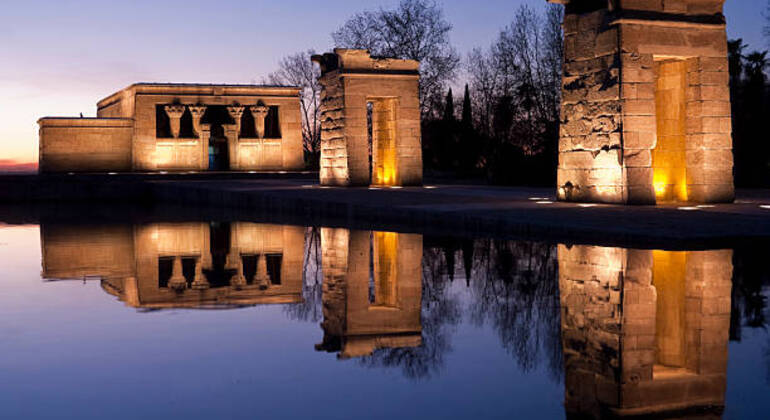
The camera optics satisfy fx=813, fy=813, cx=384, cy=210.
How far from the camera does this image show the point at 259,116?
4091cm

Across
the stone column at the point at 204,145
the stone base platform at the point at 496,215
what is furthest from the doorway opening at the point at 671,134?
the stone column at the point at 204,145

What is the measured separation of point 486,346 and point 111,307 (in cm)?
338

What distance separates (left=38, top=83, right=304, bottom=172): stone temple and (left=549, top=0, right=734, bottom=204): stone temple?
2634 cm

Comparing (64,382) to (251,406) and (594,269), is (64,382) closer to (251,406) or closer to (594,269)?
(251,406)

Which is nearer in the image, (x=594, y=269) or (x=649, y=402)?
(x=649, y=402)

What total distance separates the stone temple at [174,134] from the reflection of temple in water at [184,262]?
79.5 feet

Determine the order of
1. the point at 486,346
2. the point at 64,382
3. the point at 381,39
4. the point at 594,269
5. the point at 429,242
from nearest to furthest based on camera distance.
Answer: the point at 64,382 < the point at 486,346 < the point at 594,269 < the point at 429,242 < the point at 381,39

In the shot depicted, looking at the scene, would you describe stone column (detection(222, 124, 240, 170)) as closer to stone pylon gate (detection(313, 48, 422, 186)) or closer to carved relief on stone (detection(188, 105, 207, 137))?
carved relief on stone (detection(188, 105, 207, 137))

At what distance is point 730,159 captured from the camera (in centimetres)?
1616

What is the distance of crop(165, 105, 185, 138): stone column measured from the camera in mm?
39250

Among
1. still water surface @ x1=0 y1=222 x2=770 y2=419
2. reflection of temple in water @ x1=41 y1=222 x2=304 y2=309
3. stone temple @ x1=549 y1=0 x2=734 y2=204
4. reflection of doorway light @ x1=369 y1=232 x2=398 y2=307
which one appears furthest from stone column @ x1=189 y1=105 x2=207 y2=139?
still water surface @ x1=0 y1=222 x2=770 y2=419

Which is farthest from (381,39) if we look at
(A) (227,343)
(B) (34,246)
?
(A) (227,343)

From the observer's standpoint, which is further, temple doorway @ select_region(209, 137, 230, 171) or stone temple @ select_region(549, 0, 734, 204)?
temple doorway @ select_region(209, 137, 230, 171)

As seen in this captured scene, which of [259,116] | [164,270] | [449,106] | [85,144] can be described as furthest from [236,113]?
[164,270]
